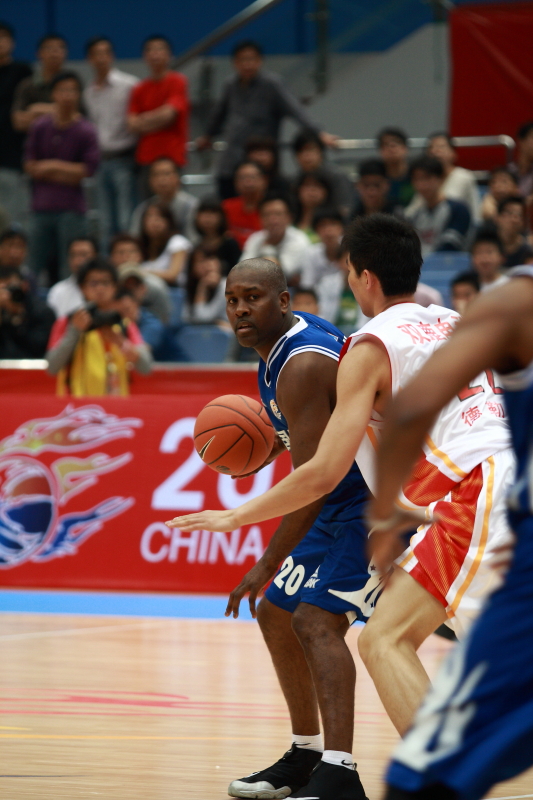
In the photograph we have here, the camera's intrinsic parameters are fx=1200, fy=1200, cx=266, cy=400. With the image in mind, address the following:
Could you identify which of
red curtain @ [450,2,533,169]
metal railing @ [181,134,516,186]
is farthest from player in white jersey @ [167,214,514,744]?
red curtain @ [450,2,533,169]

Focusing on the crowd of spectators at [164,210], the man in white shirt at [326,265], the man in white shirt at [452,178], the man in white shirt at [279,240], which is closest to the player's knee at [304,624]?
the crowd of spectators at [164,210]

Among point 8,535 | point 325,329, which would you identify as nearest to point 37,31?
point 8,535

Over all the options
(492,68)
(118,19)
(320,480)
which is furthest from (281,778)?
(118,19)

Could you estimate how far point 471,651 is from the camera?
231 cm

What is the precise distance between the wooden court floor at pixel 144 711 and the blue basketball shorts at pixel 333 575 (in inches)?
29.1

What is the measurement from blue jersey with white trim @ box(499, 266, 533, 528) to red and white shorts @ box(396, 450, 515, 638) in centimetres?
130

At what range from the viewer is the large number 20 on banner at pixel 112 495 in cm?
876

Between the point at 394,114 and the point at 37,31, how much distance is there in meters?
5.82

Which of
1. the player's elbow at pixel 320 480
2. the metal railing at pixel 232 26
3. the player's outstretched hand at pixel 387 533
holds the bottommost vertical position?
the player's elbow at pixel 320 480

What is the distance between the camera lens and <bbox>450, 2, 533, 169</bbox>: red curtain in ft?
46.3

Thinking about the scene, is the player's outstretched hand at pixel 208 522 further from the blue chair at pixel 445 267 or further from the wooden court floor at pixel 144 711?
the blue chair at pixel 445 267

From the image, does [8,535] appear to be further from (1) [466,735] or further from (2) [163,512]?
(1) [466,735]

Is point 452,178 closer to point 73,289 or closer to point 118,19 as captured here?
point 73,289

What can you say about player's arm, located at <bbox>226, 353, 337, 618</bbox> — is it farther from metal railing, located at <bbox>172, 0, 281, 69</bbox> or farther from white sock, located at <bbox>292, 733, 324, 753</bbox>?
metal railing, located at <bbox>172, 0, 281, 69</bbox>
